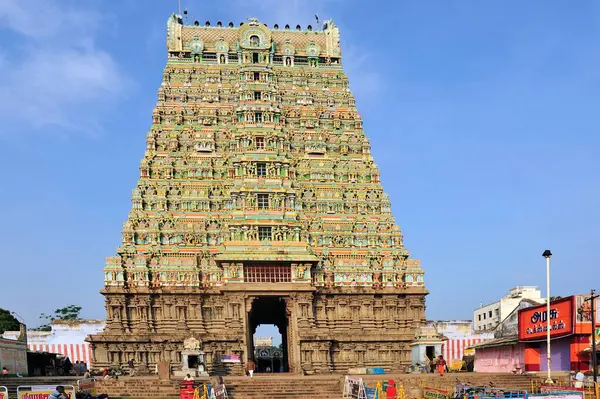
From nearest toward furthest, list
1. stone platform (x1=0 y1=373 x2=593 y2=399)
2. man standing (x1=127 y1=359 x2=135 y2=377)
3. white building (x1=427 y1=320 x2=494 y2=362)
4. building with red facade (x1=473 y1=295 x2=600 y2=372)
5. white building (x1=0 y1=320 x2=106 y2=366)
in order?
1. stone platform (x1=0 y1=373 x2=593 y2=399)
2. building with red facade (x1=473 y1=295 x2=600 y2=372)
3. man standing (x1=127 y1=359 x2=135 y2=377)
4. white building (x1=0 y1=320 x2=106 y2=366)
5. white building (x1=427 y1=320 x2=494 y2=362)

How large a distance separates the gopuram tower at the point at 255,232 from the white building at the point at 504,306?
34304mm

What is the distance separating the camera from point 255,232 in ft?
196

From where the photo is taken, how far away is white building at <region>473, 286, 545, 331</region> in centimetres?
9456

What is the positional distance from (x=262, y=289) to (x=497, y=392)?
99.1 feet

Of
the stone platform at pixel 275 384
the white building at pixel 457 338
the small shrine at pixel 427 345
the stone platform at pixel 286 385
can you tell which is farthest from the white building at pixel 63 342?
the white building at pixel 457 338

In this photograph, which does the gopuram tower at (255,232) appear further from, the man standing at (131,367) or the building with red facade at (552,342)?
the building with red facade at (552,342)

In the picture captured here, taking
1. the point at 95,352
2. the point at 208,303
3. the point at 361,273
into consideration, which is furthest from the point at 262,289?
the point at 95,352

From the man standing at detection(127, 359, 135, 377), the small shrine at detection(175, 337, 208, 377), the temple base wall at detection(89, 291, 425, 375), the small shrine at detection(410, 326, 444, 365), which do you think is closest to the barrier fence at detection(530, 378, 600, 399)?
the small shrine at detection(410, 326, 444, 365)

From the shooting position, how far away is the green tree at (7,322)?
93.9 m

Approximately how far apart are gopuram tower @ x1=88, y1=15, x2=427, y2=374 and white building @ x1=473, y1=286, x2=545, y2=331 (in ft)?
113

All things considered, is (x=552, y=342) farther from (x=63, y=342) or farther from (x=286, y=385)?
(x=63, y=342)

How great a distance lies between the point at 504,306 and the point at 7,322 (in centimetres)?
6784

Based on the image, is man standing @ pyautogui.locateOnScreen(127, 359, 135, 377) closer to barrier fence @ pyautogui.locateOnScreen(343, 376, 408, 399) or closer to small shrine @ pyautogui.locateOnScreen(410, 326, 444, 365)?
barrier fence @ pyautogui.locateOnScreen(343, 376, 408, 399)

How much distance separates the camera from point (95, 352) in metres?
57.0
